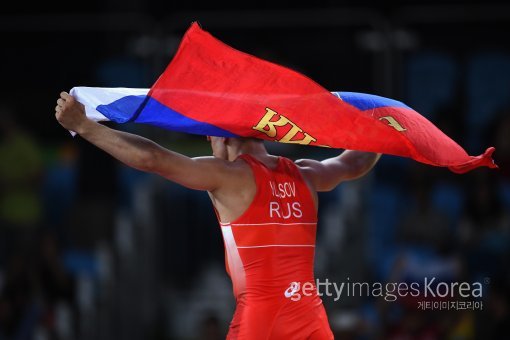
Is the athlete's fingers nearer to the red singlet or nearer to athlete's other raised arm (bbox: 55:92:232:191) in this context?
athlete's other raised arm (bbox: 55:92:232:191)

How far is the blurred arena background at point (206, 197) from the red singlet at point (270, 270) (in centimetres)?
345

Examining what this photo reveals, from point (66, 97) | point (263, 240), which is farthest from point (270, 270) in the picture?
point (66, 97)

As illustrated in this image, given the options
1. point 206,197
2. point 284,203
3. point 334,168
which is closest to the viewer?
point 284,203

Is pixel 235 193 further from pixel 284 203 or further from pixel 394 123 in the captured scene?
pixel 394 123

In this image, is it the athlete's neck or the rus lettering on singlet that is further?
the athlete's neck

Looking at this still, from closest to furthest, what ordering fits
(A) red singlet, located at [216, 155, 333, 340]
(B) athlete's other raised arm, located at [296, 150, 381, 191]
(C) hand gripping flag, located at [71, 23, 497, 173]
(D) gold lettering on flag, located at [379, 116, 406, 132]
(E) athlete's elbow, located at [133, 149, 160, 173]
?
(E) athlete's elbow, located at [133, 149, 160, 173] → (C) hand gripping flag, located at [71, 23, 497, 173] → (A) red singlet, located at [216, 155, 333, 340] → (D) gold lettering on flag, located at [379, 116, 406, 132] → (B) athlete's other raised arm, located at [296, 150, 381, 191]

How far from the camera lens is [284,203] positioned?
5.54 metres

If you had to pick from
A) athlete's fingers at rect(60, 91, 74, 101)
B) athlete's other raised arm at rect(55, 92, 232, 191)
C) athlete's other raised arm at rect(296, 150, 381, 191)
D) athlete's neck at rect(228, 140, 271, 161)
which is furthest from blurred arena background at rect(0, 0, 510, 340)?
athlete's fingers at rect(60, 91, 74, 101)

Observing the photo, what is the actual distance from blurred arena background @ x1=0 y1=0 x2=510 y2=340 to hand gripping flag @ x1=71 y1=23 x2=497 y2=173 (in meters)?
3.61

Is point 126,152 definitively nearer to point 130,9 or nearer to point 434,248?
point 434,248

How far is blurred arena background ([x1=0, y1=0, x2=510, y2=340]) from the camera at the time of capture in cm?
932

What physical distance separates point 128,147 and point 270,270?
38.9 inches

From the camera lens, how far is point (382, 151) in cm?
553

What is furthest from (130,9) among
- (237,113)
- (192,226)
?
(237,113)
